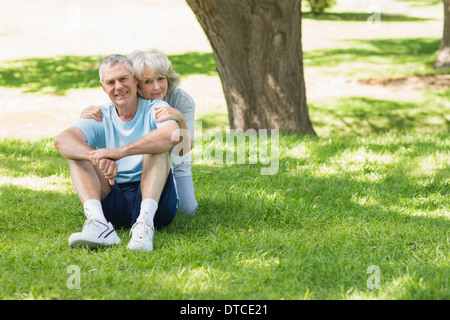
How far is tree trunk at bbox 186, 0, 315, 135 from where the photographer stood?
6988mm

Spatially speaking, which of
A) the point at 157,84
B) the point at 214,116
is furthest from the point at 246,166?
the point at 214,116

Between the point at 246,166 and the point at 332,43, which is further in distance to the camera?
the point at 332,43

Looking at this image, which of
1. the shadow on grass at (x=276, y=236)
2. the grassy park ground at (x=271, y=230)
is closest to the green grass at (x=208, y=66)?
the grassy park ground at (x=271, y=230)

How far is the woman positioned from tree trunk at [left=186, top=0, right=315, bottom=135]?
2718mm

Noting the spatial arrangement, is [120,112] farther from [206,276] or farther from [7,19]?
[7,19]

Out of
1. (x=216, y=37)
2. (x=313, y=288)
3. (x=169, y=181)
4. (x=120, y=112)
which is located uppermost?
(x=216, y=37)

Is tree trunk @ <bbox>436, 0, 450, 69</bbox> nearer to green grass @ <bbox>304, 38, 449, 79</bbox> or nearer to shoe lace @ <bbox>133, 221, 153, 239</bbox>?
green grass @ <bbox>304, 38, 449, 79</bbox>

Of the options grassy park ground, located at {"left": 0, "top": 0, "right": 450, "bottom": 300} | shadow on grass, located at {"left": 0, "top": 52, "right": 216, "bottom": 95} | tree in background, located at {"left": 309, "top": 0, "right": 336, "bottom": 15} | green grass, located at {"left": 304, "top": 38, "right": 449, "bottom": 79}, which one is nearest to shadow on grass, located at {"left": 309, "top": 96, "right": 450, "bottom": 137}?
grassy park ground, located at {"left": 0, "top": 0, "right": 450, "bottom": 300}

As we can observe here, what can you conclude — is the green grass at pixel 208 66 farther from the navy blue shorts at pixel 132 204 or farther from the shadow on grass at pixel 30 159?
the navy blue shorts at pixel 132 204

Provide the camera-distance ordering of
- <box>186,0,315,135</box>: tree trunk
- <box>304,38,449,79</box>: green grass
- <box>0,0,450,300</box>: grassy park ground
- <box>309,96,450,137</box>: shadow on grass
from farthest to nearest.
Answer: <box>304,38,449,79</box>: green grass, <box>309,96,450,137</box>: shadow on grass, <box>186,0,315,135</box>: tree trunk, <box>0,0,450,300</box>: grassy park ground

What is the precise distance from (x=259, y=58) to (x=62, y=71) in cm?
890

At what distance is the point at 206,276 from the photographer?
3.21m

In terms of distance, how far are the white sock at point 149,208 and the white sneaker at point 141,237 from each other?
5 cm

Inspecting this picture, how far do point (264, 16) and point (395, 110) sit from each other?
4.41m
